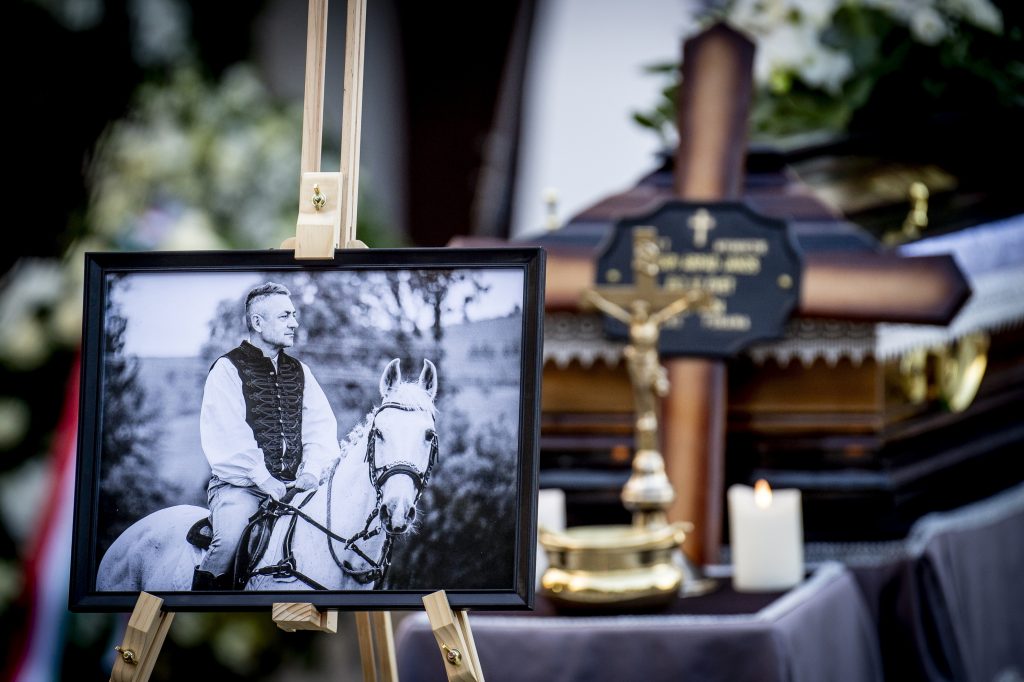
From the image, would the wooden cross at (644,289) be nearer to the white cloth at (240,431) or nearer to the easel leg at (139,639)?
the white cloth at (240,431)

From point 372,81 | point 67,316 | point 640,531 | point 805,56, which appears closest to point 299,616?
point 640,531

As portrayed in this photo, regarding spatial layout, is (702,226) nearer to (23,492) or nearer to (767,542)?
(767,542)

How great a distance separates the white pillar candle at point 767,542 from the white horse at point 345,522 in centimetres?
56

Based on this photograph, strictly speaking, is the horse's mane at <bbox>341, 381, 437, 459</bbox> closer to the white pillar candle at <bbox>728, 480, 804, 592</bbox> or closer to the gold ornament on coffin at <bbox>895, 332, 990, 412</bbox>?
the white pillar candle at <bbox>728, 480, 804, 592</bbox>

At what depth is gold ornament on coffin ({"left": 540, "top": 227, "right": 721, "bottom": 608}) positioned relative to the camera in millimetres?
1120

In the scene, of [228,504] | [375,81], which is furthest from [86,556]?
[375,81]

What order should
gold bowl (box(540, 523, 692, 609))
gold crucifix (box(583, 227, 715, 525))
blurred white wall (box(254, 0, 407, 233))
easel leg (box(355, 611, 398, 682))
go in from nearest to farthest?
easel leg (box(355, 611, 398, 682)) → gold bowl (box(540, 523, 692, 609)) → gold crucifix (box(583, 227, 715, 525)) → blurred white wall (box(254, 0, 407, 233))

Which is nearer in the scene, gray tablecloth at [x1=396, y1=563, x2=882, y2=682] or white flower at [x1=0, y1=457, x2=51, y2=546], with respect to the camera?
gray tablecloth at [x1=396, y1=563, x2=882, y2=682]

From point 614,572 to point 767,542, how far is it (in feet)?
0.82

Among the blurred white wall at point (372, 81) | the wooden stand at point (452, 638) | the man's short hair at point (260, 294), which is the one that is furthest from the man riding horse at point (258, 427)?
the blurred white wall at point (372, 81)

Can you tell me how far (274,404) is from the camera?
35.2 inches

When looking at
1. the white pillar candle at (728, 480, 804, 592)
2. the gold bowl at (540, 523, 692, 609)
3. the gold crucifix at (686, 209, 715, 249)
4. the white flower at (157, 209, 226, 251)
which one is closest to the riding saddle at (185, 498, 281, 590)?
the gold bowl at (540, 523, 692, 609)

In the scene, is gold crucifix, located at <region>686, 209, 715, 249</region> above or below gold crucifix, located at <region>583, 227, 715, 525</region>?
above

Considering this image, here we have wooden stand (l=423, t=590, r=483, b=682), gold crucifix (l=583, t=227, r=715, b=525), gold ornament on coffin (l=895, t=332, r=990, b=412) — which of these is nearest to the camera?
wooden stand (l=423, t=590, r=483, b=682)
